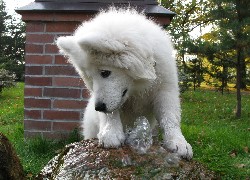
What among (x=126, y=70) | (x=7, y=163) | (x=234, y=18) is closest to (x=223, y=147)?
(x=126, y=70)

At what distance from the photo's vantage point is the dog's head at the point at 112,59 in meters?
2.54

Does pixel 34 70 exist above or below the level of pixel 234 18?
below

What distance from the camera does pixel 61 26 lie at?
4906 millimetres

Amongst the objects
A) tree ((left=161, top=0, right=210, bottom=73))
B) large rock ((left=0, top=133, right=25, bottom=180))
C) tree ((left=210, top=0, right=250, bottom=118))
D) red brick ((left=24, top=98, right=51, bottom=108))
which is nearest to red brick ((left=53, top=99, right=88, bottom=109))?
red brick ((left=24, top=98, right=51, bottom=108))

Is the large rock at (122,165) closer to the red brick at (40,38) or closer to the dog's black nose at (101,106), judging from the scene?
the dog's black nose at (101,106)

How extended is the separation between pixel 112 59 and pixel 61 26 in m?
2.48

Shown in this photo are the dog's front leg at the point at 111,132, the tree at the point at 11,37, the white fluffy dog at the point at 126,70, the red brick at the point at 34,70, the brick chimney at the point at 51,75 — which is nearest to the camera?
the white fluffy dog at the point at 126,70

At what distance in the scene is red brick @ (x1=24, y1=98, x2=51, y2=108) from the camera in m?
5.01

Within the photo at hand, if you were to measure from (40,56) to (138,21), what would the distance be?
2.35 m

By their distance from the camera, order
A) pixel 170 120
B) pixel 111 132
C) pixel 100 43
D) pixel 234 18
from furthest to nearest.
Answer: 1. pixel 234 18
2. pixel 170 120
3. pixel 111 132
4. pixel 100 43

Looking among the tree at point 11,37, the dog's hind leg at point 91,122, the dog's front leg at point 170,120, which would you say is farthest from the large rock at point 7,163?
the tree at point 11,37

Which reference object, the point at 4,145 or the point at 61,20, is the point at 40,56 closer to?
the point at 61,20

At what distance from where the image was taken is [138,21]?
2.91m

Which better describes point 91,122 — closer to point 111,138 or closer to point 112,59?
point 111,138
